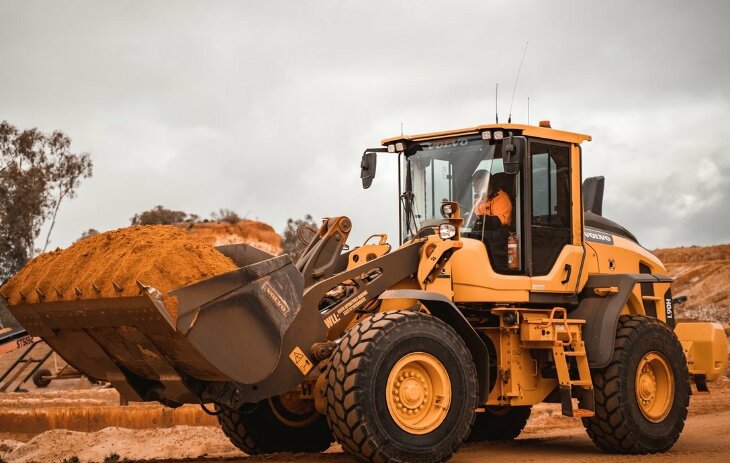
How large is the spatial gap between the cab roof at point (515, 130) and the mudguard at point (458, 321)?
209 cm

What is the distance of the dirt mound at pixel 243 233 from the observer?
4834 centimetres

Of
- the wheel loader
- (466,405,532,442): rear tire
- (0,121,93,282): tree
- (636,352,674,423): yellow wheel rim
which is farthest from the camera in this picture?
(0,121,93,282): tree

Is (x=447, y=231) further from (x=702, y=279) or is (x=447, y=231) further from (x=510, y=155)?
(x=702, y=279)

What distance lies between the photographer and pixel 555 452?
473 inches

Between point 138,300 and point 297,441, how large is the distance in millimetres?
3536

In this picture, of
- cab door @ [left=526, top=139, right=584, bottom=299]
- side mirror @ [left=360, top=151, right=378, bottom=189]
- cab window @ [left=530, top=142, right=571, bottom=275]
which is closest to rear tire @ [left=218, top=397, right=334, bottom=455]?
side mirror @ [left=360, top=151, right=378, bottom=189]

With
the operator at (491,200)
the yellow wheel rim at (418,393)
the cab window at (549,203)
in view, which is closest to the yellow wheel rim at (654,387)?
the cab window at (549,203)

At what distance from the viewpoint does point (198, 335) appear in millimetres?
8633

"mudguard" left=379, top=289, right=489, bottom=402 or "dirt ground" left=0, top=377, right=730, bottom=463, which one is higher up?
"mudguard" left=379, top=289, right=489, bottom=402

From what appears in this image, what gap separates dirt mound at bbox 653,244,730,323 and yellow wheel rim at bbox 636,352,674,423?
3681cm

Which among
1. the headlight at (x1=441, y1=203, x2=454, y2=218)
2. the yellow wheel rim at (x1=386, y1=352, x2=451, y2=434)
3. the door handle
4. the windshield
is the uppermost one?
the windshield

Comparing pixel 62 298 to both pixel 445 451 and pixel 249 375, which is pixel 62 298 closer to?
pixel 249 375

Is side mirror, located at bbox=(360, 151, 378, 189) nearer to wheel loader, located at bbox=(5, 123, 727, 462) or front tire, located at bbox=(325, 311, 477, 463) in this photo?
wheel loader, located at bbox=(5, 123, 727, 462)

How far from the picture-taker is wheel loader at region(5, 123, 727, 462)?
9.05m
